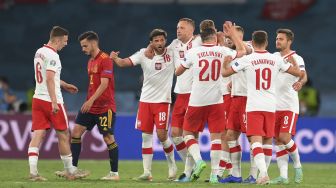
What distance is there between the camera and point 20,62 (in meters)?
30.0

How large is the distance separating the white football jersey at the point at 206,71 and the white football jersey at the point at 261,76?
1.13 feet

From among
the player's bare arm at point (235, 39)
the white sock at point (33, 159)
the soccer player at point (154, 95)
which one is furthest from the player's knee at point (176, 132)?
the white sock at point (33, 159)

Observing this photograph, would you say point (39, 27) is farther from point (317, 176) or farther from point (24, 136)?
point (317, 176)

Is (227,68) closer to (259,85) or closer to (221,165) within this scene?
(259,85)

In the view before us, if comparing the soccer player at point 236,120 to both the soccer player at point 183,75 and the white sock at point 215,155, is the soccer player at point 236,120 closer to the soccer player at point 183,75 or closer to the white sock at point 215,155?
the white sock at point 215,155

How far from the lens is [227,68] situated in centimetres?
1498

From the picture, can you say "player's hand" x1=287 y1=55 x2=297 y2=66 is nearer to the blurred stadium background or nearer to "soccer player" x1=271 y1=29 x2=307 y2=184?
"soccer player" x1=271 y1=29 x2=307 y2=184

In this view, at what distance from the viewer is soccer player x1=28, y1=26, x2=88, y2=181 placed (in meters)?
15.4

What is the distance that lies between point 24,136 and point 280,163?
813 cm

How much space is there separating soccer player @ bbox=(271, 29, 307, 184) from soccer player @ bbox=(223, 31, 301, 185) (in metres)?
0.97

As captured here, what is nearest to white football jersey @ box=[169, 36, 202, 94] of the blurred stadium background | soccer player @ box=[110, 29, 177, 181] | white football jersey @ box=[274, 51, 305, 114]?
soccer player @ box=[110, 29, 177, 181]

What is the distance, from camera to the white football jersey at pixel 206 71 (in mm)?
15375

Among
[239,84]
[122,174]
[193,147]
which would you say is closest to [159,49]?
[239,84]

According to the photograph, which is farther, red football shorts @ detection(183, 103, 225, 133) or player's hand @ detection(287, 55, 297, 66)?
player's hand @ detection(287, 55, 297, 66)
